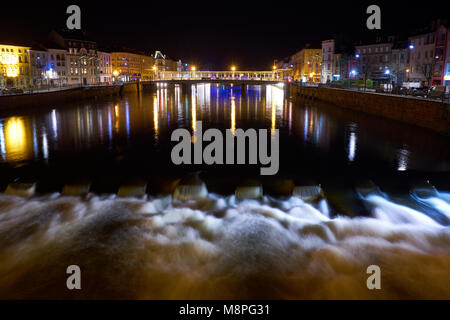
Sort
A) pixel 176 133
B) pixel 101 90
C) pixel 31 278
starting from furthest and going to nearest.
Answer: pixel 101 90 → pixel 176 133 → pixel 31 278

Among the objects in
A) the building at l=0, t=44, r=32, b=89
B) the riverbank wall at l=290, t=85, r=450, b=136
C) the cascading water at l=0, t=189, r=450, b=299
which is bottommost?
the cascading water at l=0, t=189, r=450, b=299

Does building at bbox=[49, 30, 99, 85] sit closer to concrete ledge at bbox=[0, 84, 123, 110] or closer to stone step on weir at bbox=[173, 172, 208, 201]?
concrete ledge at bbox=[0, 84, 123, 110]

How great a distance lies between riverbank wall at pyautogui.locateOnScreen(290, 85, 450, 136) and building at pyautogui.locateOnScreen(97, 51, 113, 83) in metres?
73.8

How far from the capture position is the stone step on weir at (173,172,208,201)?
44.5 ft

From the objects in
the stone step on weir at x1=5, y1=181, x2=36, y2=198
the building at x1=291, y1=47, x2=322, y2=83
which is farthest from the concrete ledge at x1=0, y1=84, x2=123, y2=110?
the building at x1=291, y1=47, x2=322, y2=83

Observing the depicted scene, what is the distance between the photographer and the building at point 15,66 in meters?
65.6

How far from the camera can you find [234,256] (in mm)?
9812

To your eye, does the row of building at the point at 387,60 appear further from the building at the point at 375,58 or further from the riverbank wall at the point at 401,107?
the riverbank wall at the point at 401,107

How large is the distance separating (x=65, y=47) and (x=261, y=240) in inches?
3557

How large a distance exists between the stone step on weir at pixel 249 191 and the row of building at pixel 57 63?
54417 mm

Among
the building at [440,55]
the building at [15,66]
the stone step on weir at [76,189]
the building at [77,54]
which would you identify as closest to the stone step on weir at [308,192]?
the stone step on weir at [76,189]
